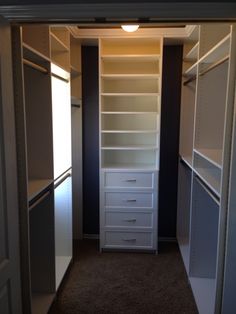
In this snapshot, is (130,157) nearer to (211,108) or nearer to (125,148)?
(125,148)

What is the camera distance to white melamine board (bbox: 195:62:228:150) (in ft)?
8.60

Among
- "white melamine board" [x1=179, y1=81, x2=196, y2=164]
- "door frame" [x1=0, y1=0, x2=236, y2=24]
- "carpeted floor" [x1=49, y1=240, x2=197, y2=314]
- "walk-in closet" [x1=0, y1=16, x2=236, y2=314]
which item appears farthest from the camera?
"white melamine board" [x1=179, y1=81, x2=196, y2=164]

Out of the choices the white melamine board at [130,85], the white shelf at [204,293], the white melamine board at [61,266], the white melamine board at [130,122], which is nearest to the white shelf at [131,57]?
the white melamine board at [130,85]

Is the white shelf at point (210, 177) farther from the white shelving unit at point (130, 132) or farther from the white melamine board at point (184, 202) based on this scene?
the white melamine board at point (184, 202)

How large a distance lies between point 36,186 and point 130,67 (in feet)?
6.76

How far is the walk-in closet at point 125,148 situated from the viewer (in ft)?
5.99

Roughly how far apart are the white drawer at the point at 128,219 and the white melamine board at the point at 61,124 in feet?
2.65

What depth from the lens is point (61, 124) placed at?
3.06m

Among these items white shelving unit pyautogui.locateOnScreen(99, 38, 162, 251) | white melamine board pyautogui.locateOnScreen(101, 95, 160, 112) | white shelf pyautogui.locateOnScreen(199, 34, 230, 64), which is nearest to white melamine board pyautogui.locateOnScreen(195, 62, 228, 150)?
white shelf pyautogui.locateOnScreen(199, 34, 230, 64)

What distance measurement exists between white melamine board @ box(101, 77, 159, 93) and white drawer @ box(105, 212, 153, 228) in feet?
4.84

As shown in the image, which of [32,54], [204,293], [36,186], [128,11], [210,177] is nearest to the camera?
[128,11]

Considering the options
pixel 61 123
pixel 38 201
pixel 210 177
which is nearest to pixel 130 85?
pixel 61 123

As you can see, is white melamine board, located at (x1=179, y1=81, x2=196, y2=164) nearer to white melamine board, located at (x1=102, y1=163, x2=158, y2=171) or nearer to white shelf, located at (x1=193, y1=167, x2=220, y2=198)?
white melamine board, located at (x1=102, y1=163, x2=158, y2=171)

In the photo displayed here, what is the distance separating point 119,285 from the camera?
283cm
